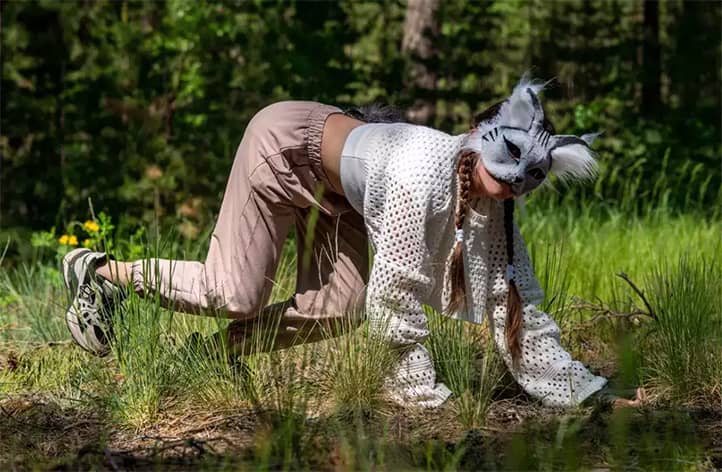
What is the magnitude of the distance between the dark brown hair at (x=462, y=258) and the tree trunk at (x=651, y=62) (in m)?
5.59

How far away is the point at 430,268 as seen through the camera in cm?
356

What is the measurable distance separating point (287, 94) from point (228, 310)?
151 inches

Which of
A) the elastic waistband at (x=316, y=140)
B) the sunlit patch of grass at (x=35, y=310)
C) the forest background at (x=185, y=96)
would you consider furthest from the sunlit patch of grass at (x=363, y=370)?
the forest background at (x=185, y=96)

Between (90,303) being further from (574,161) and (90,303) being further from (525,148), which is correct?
(574,161)

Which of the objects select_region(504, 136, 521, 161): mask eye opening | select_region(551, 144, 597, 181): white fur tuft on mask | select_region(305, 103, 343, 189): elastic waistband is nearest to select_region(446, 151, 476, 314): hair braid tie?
select_region(504, 136, 521, 161): mask eye opening

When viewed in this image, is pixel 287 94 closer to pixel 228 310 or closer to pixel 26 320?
pixel 26 320

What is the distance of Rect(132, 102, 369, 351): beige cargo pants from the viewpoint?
3.73 metres

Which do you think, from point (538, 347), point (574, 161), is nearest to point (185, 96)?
point (538, 347)

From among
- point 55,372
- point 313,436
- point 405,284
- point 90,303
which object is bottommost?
point 55,372

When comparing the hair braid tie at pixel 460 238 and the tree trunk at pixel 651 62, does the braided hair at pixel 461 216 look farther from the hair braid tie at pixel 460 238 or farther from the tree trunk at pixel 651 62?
the tree trunk at pixel 651 62

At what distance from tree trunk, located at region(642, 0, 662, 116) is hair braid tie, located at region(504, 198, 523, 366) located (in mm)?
5600

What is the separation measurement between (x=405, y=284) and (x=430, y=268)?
0.42 ft

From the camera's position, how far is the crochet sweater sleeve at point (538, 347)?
362 cm

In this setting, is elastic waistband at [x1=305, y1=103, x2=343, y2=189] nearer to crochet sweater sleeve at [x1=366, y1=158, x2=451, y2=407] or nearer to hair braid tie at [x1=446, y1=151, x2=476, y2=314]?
crochet sweater sleeve at [x1=366, y1=158, x2=451, y2=407]
